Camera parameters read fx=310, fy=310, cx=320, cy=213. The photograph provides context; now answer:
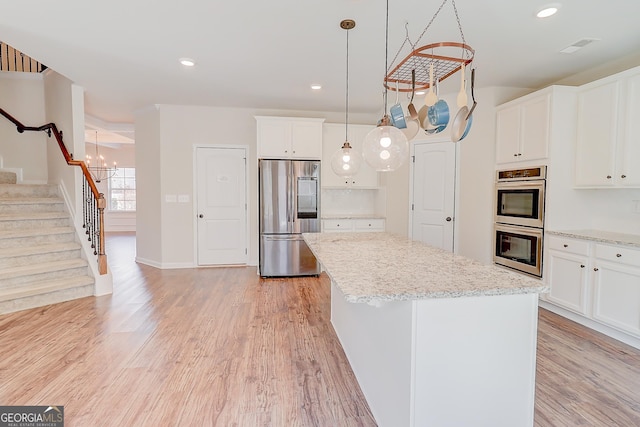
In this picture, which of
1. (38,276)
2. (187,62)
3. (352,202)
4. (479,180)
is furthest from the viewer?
(352,202)

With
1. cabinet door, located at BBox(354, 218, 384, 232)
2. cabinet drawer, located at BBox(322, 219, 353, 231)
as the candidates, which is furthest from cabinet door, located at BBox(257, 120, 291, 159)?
cabinet door, located at BBox(354, 218, 384, 232)

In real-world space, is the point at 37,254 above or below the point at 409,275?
below

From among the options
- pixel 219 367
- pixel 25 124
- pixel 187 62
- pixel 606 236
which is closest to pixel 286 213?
pixel 187 62

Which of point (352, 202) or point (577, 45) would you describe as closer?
point (577, 45)

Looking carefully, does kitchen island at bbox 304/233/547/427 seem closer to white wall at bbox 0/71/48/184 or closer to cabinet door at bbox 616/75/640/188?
cabinet door at bbox 616/75/640/188

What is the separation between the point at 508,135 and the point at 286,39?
8.97 feet

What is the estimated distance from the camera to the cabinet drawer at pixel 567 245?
9.25 feet

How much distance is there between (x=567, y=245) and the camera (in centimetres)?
297

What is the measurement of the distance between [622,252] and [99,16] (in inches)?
181

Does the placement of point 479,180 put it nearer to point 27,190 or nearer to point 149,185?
point 149,185

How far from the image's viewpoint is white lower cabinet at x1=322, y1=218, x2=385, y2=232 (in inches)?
187

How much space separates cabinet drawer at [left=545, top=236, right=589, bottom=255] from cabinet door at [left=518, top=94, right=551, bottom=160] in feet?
2.81

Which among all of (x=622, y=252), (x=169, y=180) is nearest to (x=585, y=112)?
(x=622, y=252)

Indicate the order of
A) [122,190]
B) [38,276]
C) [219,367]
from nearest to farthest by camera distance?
[219,367] → [38,276] → [122,190]
